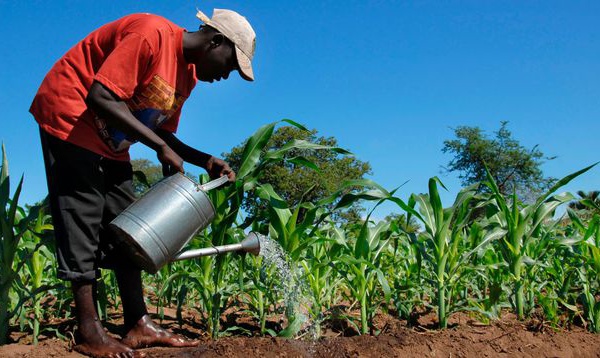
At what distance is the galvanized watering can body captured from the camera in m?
2.18

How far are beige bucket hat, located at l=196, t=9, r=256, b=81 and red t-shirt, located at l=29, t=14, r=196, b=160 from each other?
19cm

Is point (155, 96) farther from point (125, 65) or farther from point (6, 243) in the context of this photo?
point (6, 243)

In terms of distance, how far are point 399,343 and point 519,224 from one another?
1068mm

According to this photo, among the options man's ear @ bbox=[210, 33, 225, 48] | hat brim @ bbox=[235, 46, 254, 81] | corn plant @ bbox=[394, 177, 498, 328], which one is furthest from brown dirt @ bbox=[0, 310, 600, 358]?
man's ear @ bbox=[210, 33, 225, 48]

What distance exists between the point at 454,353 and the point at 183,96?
1.81 metres

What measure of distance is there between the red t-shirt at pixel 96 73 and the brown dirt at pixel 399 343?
1.00 m

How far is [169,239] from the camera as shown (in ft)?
7.30

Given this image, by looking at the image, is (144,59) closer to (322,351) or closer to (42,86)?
(42,86)

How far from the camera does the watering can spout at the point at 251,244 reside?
2.51 m

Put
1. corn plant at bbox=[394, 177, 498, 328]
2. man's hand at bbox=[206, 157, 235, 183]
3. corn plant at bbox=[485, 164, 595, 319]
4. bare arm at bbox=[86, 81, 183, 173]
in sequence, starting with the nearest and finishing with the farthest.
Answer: bare arm at bbox=[86, 81, 183, 173]
man's hand at bbox=[206, 157, 235, 183]
corn plant at bbox=[394, 177, 498, 328]
corn plant at bbox=[485, 164, 595, 319]

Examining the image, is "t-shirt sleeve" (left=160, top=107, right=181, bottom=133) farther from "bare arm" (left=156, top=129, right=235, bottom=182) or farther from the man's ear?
the man's ear

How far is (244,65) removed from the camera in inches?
93.6

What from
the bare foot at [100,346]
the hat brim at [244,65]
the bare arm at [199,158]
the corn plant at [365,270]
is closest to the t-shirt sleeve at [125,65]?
the hat brim at [244,65]

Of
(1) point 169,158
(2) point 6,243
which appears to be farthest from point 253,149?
(2) point 6,243
